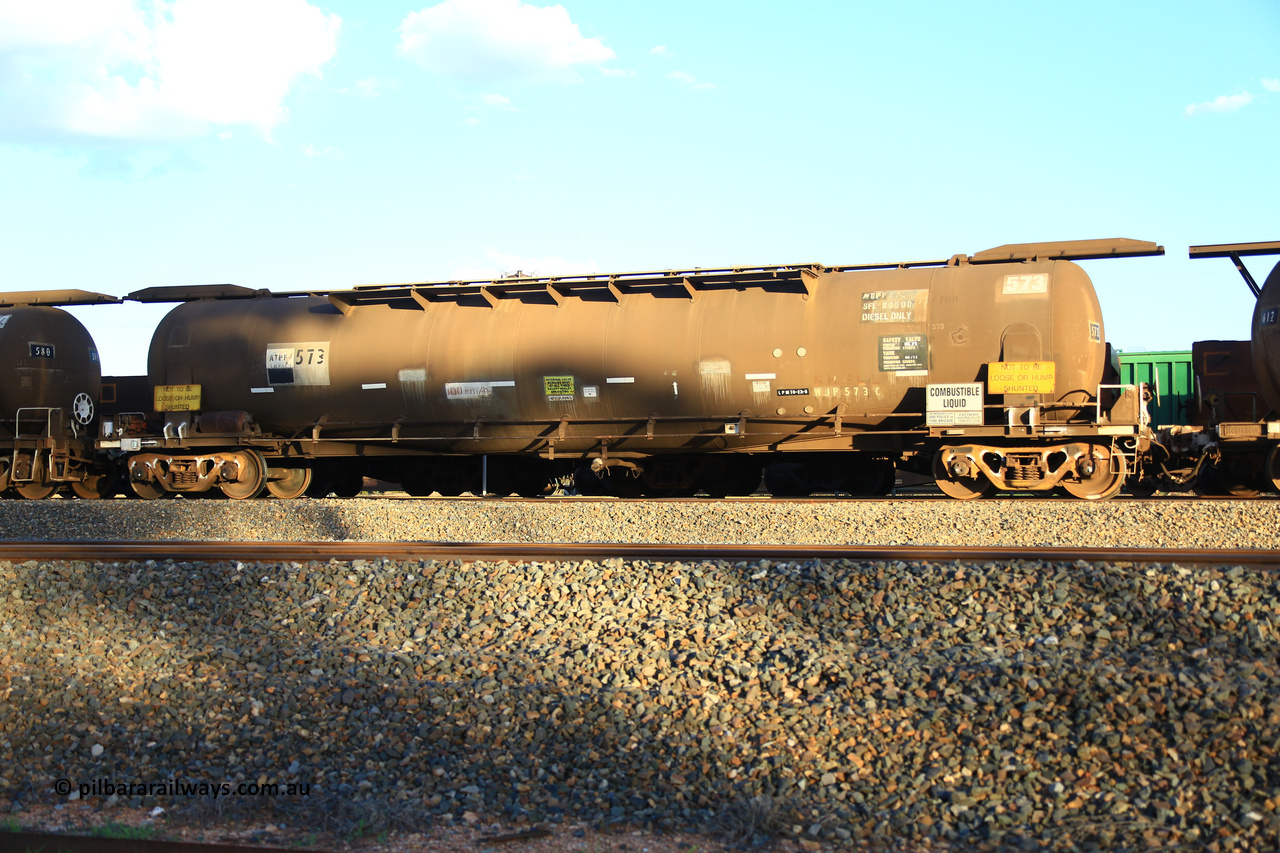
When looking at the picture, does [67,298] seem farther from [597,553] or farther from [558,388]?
[597,553]

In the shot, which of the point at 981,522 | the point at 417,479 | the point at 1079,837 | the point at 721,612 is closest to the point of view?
the point at 1079,837

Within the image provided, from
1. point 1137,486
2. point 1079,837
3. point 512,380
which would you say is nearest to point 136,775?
point 1079,837

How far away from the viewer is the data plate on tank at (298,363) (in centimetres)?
1455

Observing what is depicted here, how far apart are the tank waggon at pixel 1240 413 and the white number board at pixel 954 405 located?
276 centimetres

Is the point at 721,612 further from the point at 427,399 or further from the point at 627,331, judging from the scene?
the point at 427,399

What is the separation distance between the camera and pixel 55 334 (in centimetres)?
1694

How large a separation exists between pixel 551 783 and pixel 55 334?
54.3ft

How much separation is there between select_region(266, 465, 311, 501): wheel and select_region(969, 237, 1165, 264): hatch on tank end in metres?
10.8

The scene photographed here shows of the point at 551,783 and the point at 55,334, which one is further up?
the point at 55,334

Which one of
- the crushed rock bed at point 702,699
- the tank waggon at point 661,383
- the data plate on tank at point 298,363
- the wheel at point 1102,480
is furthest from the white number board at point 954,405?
the data plate on tank at point 298,363

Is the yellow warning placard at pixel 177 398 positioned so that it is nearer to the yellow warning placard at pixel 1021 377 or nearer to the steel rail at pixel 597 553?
the steel rail at pixel 597 553

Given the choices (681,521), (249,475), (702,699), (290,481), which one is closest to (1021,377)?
(681,521)

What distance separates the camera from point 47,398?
16.7 metres

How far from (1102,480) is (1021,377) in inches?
66.1
